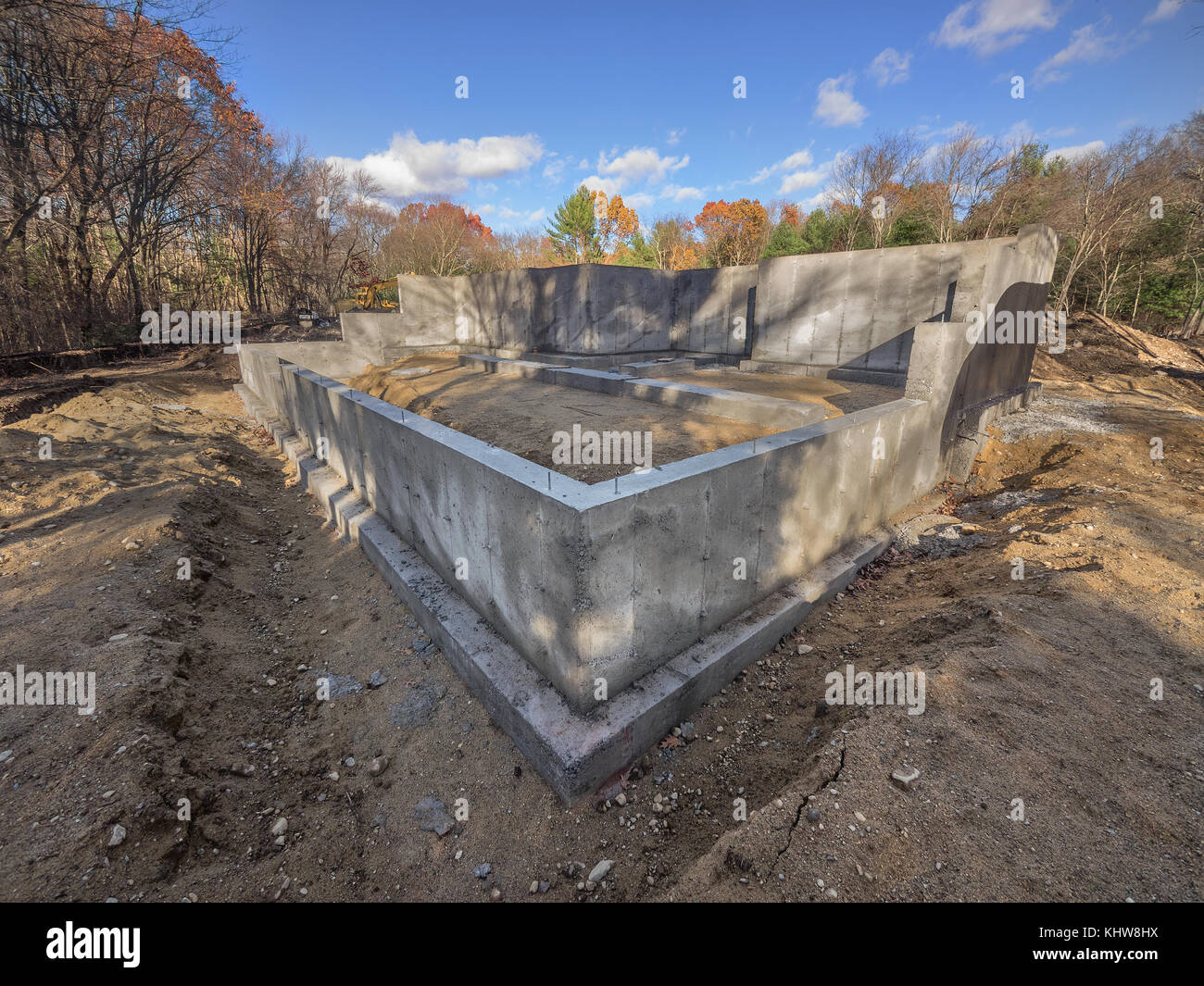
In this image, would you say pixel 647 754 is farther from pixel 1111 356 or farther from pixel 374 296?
pixel 374 296

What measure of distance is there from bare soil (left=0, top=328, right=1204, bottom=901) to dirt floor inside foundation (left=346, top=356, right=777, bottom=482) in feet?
6.21

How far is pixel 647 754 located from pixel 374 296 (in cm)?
3258

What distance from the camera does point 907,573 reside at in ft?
15.7

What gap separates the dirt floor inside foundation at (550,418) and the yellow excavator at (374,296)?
21.9m

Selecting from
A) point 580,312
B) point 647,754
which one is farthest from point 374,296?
point 647,754

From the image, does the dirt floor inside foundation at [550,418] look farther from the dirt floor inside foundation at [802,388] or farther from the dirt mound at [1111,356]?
the dirt mound at [1111,356]

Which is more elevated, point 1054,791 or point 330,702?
point 1054,791

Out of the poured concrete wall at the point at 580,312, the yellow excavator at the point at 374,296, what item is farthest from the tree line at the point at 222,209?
the poured concrete wall at the point at 580,312

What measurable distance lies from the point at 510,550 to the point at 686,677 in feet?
4.65

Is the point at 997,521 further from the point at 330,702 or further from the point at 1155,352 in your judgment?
the point at 1155,352

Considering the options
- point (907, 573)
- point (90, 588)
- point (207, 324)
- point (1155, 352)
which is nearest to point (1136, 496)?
point (907, 573)

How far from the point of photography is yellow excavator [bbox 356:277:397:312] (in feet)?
92.8

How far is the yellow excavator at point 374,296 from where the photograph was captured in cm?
2828

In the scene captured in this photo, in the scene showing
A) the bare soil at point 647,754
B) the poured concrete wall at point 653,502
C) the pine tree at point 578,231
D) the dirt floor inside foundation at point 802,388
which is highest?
the pine tree at point 578,231
